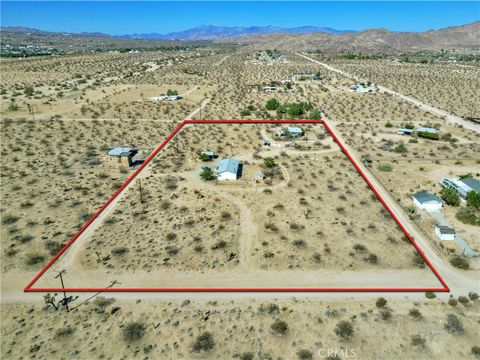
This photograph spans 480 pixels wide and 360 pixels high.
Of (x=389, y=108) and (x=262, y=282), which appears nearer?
(x=262, y=282)

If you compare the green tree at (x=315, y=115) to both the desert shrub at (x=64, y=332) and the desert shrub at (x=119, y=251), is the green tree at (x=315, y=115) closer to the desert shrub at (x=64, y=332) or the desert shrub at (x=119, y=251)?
the desert shrub at (x=119, y=251)

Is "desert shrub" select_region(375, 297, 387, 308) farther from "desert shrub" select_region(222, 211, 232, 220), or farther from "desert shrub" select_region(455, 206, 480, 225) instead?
"desert shrub" select_region(455, 206, 480, 225)

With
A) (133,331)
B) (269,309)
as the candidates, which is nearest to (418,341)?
(269,309)

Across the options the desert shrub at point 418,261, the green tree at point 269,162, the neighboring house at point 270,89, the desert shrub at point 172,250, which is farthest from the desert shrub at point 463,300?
the neighboring house at point 270,89

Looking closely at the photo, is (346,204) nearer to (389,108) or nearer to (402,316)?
(402,316)

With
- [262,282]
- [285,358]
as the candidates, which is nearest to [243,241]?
[262,282]

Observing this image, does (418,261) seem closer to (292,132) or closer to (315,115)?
(292,132)
